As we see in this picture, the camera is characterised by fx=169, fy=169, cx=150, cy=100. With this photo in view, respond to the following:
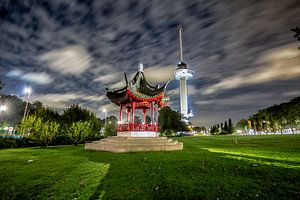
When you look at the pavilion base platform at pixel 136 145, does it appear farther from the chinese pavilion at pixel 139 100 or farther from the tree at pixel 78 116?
the tree at pixel 78 116

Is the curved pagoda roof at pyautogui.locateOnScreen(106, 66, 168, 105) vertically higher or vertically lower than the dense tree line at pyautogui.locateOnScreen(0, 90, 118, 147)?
higher

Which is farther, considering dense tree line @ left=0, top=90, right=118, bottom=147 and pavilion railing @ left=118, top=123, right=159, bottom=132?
dense tree line @ left=0, top=90, right=118, bottom=147

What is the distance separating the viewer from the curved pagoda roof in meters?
19.1

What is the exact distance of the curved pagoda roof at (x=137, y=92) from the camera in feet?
62.8

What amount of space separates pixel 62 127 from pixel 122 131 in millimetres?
15826

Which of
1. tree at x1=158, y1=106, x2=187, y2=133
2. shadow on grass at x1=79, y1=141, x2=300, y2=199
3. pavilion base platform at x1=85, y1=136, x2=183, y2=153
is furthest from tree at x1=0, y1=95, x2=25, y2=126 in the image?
shadow on grass at x1=79, y1=141, x2=300, y2=199

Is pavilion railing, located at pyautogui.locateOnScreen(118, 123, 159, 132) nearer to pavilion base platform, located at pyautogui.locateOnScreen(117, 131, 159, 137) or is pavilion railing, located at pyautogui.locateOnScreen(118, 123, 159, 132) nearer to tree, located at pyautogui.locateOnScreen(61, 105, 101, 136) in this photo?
pavilion base platform, located at pyautogui.locateOnScreen(117, 131, 159, 137)

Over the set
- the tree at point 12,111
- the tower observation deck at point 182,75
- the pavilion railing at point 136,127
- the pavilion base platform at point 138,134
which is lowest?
the pavilion base platform at point 138,134

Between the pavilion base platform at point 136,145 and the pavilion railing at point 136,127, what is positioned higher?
the pavilion railing at point 136,127

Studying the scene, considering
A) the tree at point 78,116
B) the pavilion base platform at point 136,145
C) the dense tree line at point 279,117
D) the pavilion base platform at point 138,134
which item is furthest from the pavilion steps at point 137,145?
the dense tree line at point 279,117

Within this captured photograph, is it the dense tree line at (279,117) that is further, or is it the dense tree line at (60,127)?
the dense tree line at (279,117)

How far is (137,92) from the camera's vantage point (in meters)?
19.5

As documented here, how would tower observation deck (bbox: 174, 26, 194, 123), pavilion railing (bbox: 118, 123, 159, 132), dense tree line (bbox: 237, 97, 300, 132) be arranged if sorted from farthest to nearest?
tower observation deck (bbox: 174, 26, 194, 123)
dense tree line (bbox: 237, 97, 300, 132)
pavilion railing (bbox: 118, 123, 159, 132)

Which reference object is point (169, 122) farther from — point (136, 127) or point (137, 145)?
point (137, 145)
